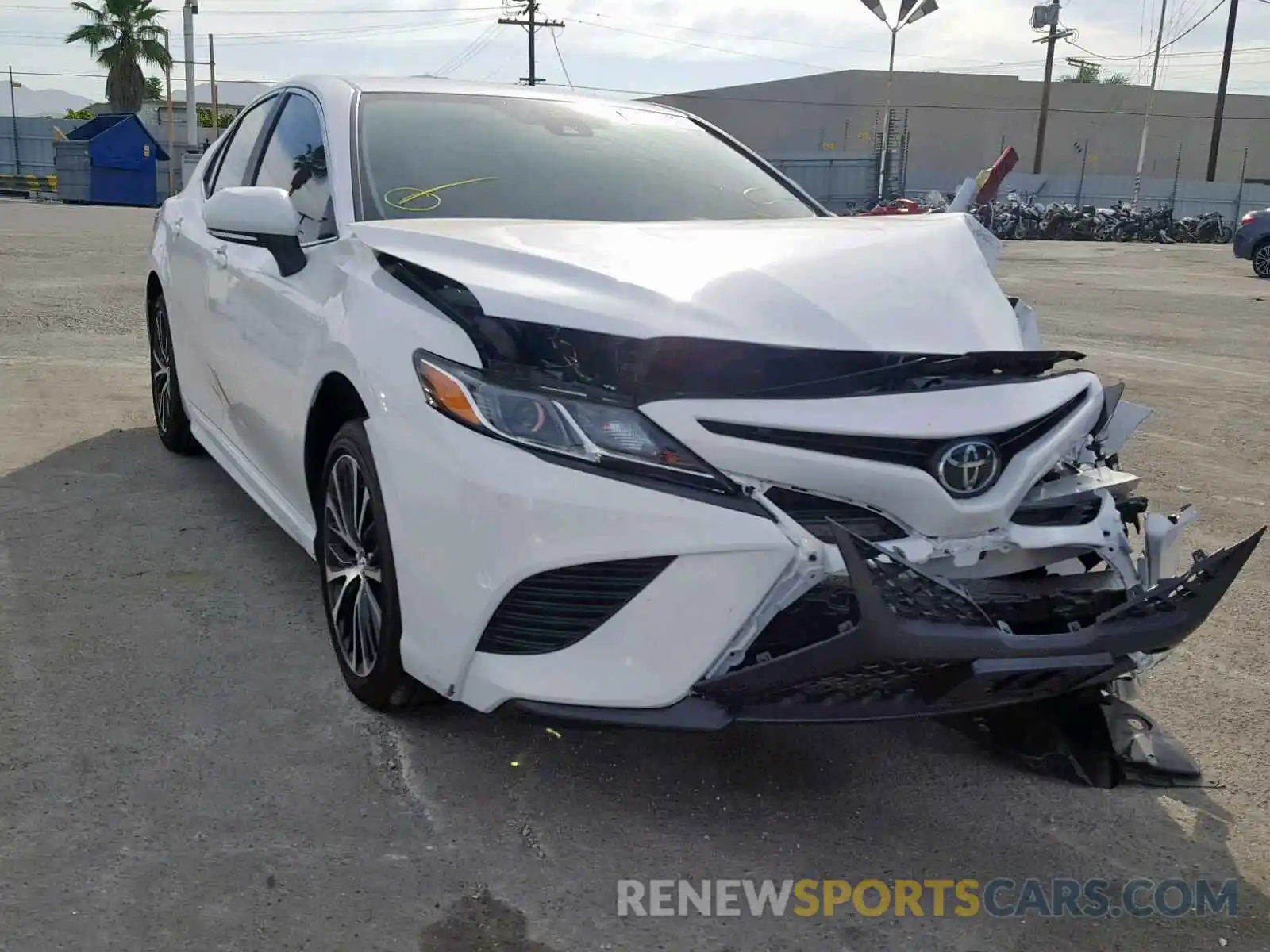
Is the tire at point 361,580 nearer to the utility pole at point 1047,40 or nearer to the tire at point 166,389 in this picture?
the tire at point 166,389

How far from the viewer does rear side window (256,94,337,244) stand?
344 cm

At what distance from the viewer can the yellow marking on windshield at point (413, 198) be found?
333 cm

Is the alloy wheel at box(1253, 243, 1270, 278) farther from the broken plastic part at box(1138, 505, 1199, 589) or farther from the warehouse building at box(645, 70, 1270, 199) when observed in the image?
the warehouse building at box(645, 70, 1270, 199)

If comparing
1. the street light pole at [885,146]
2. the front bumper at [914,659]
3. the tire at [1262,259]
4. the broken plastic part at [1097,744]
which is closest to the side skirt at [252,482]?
the front bumper at [914,659]

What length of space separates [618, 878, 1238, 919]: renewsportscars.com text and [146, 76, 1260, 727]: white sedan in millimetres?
351


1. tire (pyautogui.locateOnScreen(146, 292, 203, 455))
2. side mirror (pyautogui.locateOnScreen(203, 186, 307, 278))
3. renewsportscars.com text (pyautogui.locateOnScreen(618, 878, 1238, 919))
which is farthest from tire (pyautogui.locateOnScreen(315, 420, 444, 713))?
tire (pyautogui.locateOnScreen(146, 292, 203, 455))

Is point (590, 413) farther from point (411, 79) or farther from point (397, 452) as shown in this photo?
point (411, 79)

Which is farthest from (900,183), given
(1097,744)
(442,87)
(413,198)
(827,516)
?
(827,516)

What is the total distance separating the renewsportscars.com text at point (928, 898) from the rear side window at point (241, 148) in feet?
9.90

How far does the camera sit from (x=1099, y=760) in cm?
294

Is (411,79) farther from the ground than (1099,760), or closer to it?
farther from the ground

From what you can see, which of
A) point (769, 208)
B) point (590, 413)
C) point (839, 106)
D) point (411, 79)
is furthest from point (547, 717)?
point (839, 106)

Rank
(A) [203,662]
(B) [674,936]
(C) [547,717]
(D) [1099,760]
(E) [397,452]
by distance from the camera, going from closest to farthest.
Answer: (B) [674,936], (C) [547,717], (E) [397,452], (D) [1099,760], (A) [203,662]

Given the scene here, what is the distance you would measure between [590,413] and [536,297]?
30 cm
